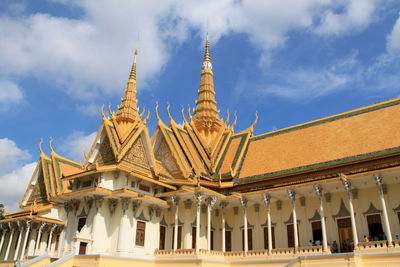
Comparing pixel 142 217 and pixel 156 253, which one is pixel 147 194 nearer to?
pixel 142 217

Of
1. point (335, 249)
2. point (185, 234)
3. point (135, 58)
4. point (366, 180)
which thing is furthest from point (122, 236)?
point (135, 58)

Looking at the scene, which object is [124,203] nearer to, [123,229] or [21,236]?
[123,229]

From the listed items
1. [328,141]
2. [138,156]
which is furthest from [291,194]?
[138,156]

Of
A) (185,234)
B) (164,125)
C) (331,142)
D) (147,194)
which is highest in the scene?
(164,125)

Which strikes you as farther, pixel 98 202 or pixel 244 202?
pixel 244 202

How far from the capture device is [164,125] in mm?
23734

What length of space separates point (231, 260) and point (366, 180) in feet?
24.7

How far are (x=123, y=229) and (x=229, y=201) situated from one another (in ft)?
19.6

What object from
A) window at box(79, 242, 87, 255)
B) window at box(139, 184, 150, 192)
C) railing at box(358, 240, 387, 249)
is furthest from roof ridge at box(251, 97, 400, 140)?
window at box(79, 242, 87, 255)

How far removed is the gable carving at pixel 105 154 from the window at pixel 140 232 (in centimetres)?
374

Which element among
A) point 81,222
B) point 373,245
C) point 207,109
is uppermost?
point 207,109

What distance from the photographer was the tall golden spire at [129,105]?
2773 centimetres

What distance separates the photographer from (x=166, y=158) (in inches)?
896

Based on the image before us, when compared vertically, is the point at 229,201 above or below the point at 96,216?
above
